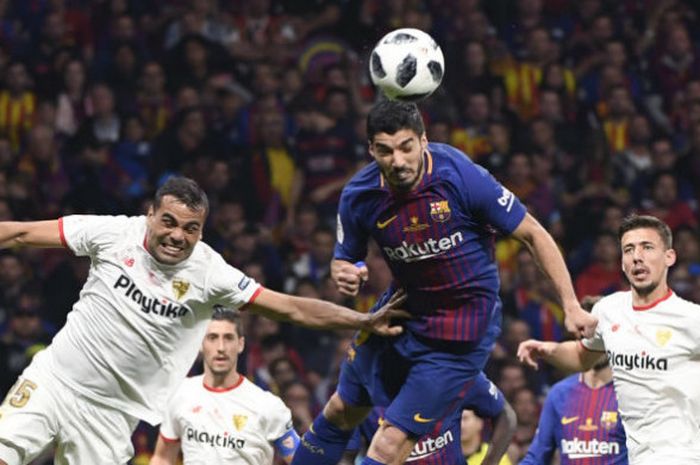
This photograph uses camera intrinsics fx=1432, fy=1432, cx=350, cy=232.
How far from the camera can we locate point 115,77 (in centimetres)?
1204

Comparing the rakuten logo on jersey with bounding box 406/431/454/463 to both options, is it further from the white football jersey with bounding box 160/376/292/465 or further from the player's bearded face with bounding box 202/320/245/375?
the player's bearded face with bounding box 202/320/245/375

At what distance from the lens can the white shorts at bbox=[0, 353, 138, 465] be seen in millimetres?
6422

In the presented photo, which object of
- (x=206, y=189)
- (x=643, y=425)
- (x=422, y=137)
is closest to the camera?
(x=422, y=137)

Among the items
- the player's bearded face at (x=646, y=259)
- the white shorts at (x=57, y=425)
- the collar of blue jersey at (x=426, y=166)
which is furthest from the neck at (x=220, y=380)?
the player's bearded face at (x=646, y=259)

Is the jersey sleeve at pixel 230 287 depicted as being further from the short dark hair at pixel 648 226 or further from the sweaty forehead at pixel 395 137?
the short dark hair at pixel 648 226

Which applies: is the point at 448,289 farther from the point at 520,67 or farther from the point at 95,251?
the point at 520,67

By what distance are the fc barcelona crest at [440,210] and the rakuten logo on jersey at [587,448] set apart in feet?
6.96

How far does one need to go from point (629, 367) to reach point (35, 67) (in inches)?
270

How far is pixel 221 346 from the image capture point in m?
7.91

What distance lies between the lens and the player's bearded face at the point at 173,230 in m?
6.45

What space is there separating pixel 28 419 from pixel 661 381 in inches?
114

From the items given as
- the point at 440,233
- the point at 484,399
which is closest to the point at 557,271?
the point at 440,233

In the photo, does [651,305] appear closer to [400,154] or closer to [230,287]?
[400,154]

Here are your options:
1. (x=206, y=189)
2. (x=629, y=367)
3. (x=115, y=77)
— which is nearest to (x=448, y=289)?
(x=629, y=367)
